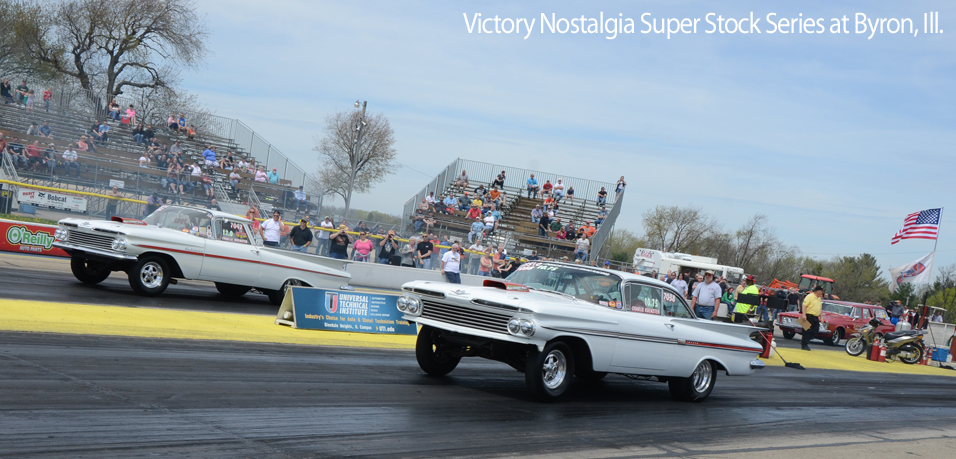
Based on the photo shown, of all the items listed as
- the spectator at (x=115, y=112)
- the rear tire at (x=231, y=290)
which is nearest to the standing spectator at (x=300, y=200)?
the spectator at (x=115, y=112)

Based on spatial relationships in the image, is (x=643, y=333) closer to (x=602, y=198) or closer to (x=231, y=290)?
(x=231, y=290)

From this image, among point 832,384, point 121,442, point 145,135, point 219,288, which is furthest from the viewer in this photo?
point 145,135

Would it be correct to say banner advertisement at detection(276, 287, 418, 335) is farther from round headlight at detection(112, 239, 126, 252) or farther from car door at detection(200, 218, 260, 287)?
round headlight at detection(112, 239, 126, 252)

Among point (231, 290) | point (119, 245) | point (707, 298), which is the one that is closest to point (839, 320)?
point (707, 298)

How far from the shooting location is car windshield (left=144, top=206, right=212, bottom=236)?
1283 cm

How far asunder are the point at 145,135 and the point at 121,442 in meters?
27.5

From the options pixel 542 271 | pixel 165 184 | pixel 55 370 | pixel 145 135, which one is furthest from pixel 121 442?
pixel 145 135

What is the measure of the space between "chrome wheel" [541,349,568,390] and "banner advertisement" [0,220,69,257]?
47.8ft

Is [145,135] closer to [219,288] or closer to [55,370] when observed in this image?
[219,288]

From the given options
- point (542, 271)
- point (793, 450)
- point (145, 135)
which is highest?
point (145, 135)

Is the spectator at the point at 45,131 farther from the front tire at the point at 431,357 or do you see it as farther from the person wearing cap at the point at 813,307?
the person wearing cap at the point at 813,307

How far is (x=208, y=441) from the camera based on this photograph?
5082 mm

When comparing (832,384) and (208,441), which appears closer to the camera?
(208,441)

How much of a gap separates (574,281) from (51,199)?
17463 mm
